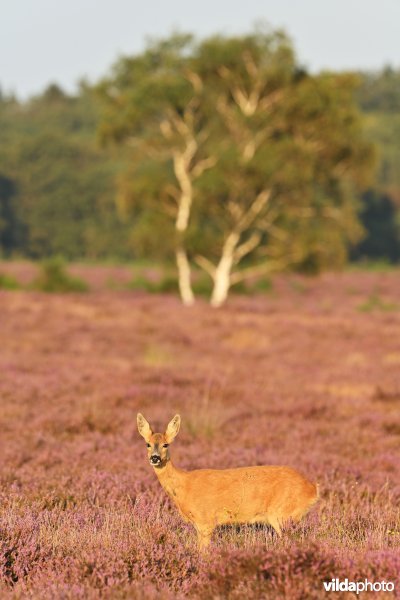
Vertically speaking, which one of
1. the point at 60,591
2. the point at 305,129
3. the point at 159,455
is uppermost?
the point at 305,129

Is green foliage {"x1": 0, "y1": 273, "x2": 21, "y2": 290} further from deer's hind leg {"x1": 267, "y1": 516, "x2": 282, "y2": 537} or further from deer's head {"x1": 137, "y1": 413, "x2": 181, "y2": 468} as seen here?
deer's hind leg {"x1": 267, "y1": 516, "x2": 282, "y2": 537}

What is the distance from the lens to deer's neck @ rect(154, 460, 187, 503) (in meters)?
5.80

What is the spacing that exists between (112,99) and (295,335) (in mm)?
15743

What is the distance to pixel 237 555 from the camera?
192 inches

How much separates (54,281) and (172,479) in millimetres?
32836

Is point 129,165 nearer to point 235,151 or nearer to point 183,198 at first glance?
point 183,198

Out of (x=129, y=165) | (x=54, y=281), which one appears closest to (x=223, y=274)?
(x=129, y=165)

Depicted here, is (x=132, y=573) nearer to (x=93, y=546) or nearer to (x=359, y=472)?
(x=93, y=546)

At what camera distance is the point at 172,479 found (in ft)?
19.1

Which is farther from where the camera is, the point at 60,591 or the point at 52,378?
the point at 52,378

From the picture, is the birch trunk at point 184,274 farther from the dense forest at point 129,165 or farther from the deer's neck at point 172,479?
the deer's neck at point 172,479

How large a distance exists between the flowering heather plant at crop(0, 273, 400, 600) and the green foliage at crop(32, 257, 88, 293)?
11.4 m

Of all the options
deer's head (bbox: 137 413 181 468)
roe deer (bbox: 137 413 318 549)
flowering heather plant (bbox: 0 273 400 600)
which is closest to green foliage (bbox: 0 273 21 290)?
flowering heather plant (bbox: 0 273 400 600)

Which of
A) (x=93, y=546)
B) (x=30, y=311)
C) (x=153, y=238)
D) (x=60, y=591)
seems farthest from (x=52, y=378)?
(x=153, y=238)
